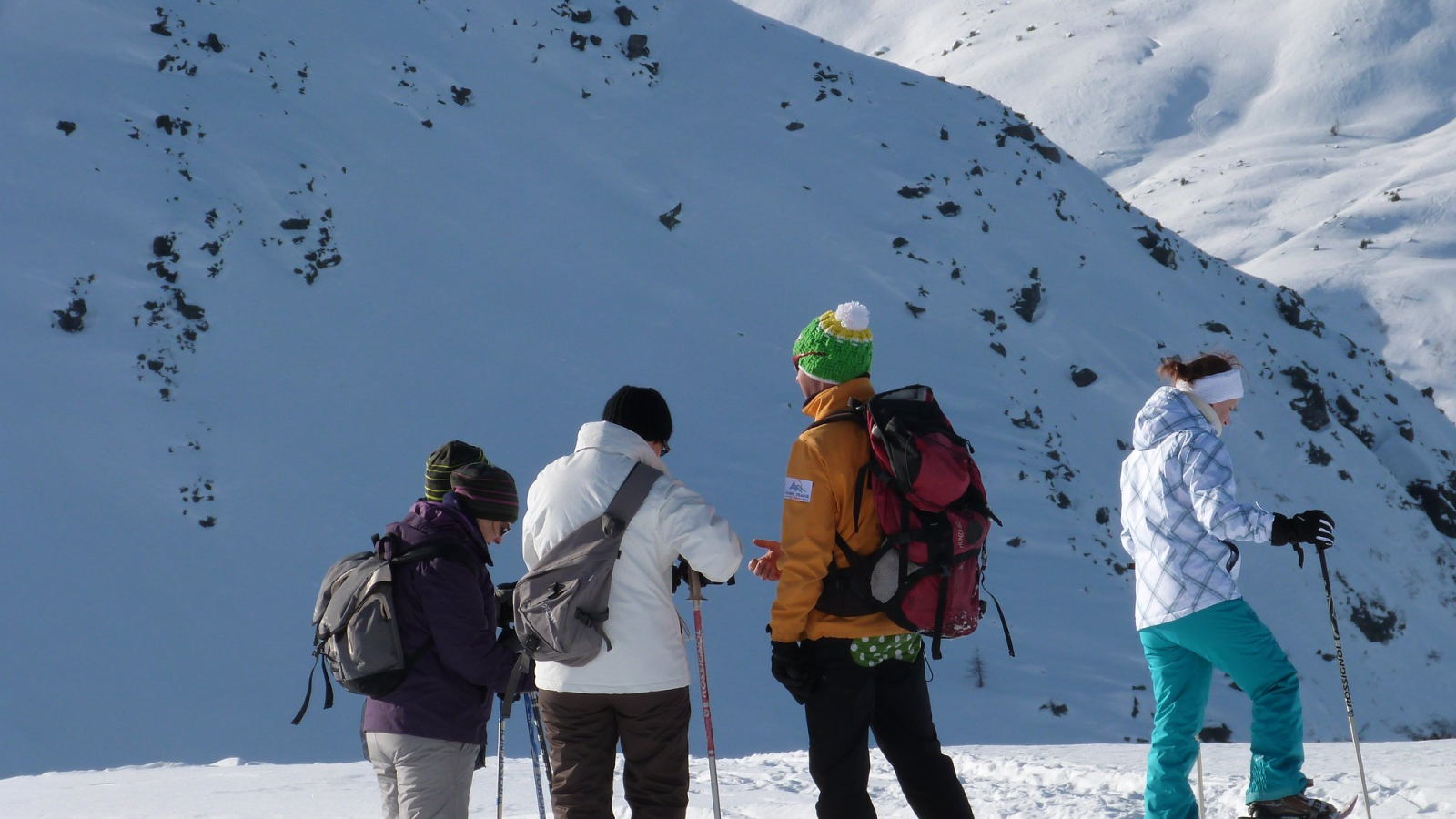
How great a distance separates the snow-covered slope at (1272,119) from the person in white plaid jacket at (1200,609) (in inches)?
2655

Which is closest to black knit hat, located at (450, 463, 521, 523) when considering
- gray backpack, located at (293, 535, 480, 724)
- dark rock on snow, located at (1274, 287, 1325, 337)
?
gray backpack, located at (293, 535, 480, 724)

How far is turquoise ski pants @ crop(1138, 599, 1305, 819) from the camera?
4.13 meters

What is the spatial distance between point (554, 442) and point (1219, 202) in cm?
7497

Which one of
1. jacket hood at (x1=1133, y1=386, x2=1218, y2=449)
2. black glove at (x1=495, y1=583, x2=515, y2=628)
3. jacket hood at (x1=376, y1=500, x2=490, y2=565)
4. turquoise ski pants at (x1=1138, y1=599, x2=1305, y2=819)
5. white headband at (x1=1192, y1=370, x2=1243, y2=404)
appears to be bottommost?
turquoise ski pants at (x1=1138, y1=599, x2=1305, y2=819)

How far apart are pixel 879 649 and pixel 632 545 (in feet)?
2.99

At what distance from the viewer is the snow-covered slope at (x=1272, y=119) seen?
68188 mm

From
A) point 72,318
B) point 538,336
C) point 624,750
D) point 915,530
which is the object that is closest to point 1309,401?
point 538,336

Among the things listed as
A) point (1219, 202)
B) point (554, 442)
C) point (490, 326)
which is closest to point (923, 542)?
point (554, 442)

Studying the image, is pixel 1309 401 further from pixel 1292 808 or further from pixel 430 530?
pixel 430 530

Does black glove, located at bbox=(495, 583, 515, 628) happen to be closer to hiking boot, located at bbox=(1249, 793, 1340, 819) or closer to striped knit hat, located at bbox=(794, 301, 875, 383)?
striped knit hat, located at bbox=(794, 301, 875, 383)

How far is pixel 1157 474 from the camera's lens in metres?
4.36

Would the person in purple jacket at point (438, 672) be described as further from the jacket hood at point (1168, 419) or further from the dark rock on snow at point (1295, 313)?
the dark rock on snow at point (1295, 313)

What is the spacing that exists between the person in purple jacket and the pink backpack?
1.19 meters

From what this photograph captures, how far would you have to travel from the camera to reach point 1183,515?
14.1ft
